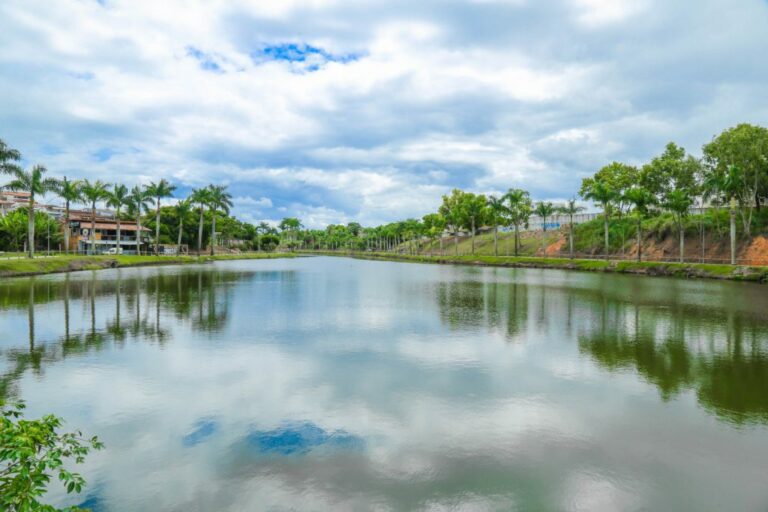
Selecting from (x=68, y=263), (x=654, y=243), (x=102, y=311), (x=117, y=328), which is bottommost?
(x=117, y=328)

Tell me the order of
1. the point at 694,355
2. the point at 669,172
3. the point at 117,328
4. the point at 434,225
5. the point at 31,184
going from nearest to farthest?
the point at 694,355
the point at 117,328
the point at 31,184
the point at 669,172
the point at 434,225

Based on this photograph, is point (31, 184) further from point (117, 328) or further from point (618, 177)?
point (618, 177)

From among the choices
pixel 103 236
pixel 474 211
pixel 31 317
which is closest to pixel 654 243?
pixel 474 211

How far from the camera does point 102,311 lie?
28.2 metres

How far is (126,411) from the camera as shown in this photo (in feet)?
40.7

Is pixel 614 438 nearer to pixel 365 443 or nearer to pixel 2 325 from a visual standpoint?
pixel 365 443

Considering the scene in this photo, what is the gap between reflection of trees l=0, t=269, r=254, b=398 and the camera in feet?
59.3

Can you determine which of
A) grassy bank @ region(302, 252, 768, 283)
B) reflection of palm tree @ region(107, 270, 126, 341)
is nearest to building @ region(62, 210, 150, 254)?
grassy bank @ region(302, 252, 768, 283)

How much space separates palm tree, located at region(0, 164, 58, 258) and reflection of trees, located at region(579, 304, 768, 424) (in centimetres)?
6528

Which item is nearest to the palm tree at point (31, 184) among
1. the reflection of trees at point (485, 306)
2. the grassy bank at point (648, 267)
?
the reflection of trees at point (485, 306)

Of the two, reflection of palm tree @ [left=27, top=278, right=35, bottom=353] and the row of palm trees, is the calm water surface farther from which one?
the row of palm trees

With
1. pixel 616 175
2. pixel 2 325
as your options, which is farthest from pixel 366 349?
pixel 616 175

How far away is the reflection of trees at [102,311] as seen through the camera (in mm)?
18078

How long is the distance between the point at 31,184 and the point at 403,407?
67489 millimetres
